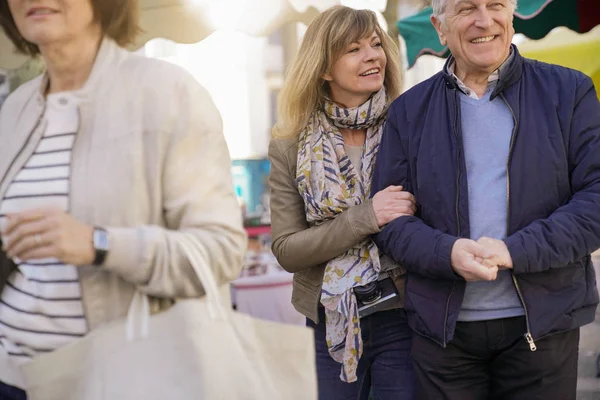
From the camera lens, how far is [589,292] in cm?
215

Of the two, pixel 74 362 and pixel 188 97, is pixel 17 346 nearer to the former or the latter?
pixel 74 362

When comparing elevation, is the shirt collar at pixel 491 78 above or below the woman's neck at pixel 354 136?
above

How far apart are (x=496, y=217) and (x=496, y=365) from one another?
A: 1.45 ft

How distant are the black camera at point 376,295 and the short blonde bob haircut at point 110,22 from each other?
3.67ft

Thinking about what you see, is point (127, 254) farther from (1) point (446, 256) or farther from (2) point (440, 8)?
(2) point (440, 8)

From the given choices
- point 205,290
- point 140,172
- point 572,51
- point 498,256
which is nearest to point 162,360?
point 205,290

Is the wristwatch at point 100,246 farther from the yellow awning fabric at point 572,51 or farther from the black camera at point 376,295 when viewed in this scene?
the yellow awning fabric at point 572,51

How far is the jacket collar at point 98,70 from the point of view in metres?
1.58

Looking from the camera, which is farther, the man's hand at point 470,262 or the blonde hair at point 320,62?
the blonde hair at point 320,62

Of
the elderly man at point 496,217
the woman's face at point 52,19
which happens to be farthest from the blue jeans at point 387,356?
the woman's face at point 52,19

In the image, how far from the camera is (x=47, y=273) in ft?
5.09

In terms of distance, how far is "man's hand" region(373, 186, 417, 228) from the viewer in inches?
88.9

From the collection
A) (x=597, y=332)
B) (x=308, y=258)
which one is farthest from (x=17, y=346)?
(x=597, y=332)

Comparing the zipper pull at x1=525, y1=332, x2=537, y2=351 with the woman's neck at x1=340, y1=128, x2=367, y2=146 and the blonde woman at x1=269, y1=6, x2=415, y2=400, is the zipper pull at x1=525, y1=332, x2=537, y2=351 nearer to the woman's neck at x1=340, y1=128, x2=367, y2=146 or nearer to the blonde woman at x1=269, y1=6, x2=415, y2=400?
the blonde woman at x1=269, y1=6, x2=415, y2=400
